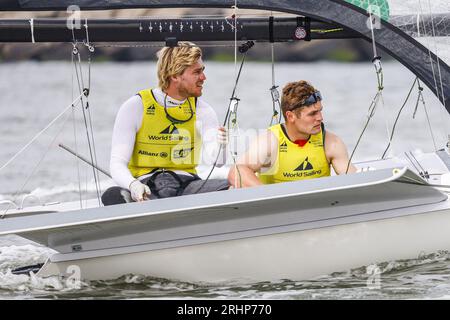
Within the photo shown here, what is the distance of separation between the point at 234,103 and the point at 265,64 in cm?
1765

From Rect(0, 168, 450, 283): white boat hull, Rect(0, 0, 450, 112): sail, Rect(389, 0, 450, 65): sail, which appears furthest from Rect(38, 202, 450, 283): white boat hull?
Rect(389, 0, 450, 65): sail

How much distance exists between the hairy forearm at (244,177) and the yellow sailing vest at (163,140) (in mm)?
395

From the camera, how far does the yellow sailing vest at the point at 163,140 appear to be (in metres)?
5.51

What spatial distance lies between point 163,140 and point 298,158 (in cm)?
65

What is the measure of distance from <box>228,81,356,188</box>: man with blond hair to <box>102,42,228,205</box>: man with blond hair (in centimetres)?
21

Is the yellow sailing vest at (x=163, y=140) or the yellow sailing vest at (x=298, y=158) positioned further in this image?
the yellow sailing vest at (x=163, y=140)

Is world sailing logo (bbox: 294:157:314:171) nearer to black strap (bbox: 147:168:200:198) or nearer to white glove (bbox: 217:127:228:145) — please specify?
white glove (bbox: 217:127:228:145)

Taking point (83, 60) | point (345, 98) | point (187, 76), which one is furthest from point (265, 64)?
point (187, 76)

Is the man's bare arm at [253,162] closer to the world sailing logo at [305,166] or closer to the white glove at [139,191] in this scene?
the world sailing logo at [305,166]

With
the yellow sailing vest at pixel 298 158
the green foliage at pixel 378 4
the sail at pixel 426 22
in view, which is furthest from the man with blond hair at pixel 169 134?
the sail at pixel 426 22

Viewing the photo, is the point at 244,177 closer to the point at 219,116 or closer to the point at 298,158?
the point at 298,158

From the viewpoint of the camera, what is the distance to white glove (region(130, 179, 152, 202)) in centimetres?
511

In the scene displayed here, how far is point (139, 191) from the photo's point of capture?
512cm
